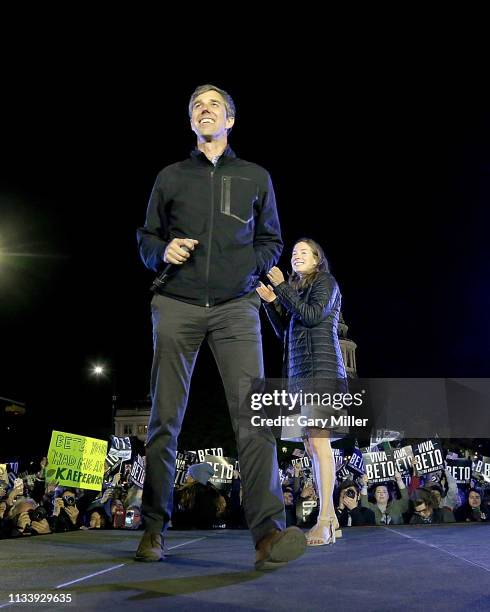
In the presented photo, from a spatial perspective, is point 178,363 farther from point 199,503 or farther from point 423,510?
point 199,503

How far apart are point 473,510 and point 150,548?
22.7 feet

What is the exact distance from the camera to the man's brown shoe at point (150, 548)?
2955 millimetres

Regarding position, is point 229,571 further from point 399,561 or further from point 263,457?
point 399,561

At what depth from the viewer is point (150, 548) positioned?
300 centimetres

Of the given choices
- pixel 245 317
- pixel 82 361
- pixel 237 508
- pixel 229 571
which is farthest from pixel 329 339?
pixel 82 361

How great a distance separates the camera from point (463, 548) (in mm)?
3406

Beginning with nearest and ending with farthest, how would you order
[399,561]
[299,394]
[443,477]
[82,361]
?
[399,561]
[299,394]
[443,477]
[82,361]

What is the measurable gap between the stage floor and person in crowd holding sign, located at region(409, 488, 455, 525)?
5069 mm

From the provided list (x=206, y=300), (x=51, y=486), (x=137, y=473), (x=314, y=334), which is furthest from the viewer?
(x=137, y=473)

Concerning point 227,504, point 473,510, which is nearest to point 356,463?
point 473,510

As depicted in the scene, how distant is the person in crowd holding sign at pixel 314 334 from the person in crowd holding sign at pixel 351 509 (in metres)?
3.70

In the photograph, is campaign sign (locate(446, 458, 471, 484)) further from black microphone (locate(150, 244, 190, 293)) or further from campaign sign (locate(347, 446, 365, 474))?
black microphone (locate(150, 244, 190, 293))

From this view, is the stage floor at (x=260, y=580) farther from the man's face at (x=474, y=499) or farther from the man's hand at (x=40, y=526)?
the man's face at (x=474, y=499)

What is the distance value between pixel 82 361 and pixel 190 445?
28.3 feet
